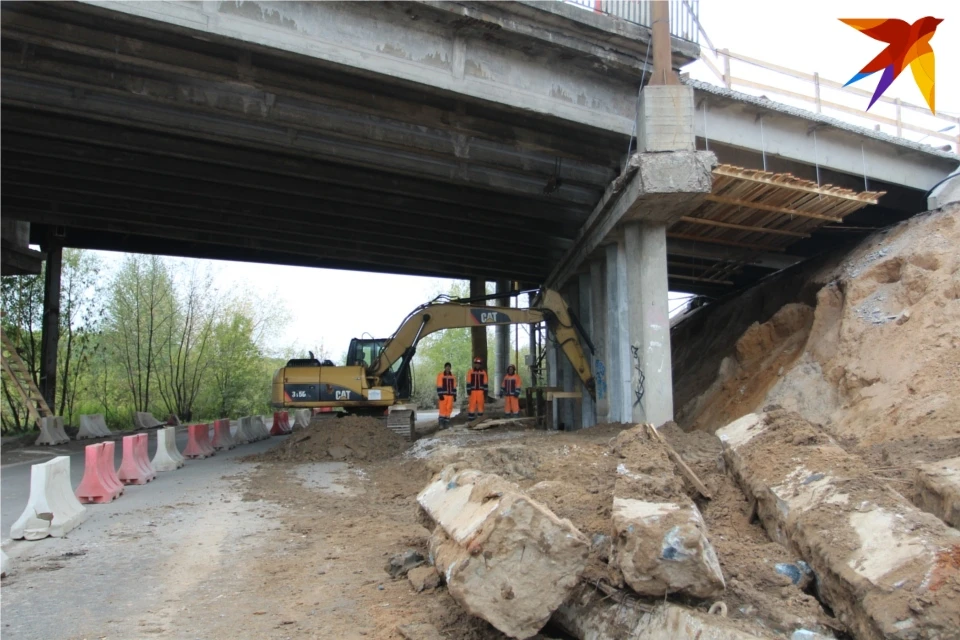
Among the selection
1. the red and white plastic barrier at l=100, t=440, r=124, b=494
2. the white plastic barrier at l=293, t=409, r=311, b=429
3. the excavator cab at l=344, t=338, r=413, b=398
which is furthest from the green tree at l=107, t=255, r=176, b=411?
the red and white plastic barrier at l=100, t=440, r=124, b=494

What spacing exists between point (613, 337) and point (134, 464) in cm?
964

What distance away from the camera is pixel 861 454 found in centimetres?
724

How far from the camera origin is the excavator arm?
17266 mm

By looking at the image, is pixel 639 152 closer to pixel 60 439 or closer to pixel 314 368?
pixel 314 368

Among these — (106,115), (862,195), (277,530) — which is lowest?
(277,530)

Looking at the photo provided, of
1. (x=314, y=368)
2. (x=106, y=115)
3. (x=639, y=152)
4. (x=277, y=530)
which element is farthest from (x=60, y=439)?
(x=639, y=152)

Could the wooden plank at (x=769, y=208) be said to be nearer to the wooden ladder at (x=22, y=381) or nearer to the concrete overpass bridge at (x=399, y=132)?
the concrete overpass bridge at (x=399, y=132)

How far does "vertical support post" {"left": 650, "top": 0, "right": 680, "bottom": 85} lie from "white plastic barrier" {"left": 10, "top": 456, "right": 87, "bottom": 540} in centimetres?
1115

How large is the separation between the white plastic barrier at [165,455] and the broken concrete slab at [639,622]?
10443mm

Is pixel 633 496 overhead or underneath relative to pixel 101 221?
underneath

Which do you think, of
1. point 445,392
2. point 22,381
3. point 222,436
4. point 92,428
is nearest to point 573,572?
point 445,392

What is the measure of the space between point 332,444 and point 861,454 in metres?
10.5

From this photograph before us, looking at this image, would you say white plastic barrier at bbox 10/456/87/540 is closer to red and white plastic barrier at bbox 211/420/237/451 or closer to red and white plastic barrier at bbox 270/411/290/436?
red and white plastic barrier at bbox 211/420/237/451

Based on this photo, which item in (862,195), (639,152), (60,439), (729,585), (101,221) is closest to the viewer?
(729,585)
